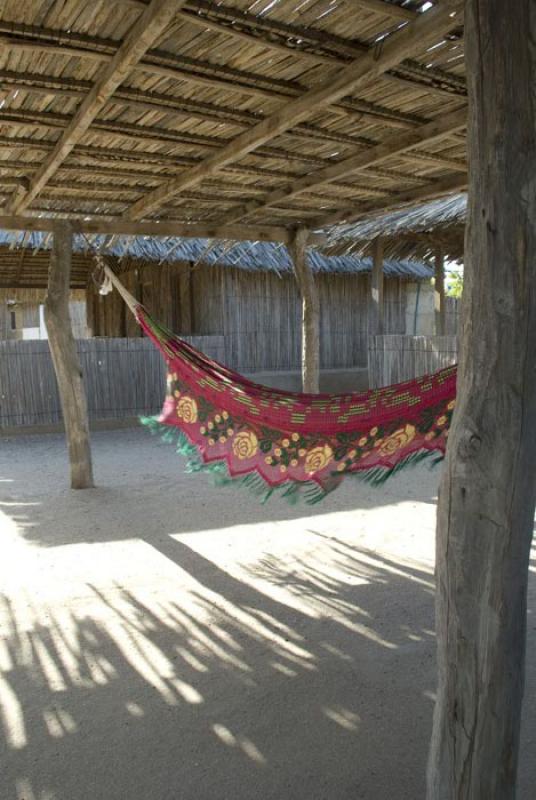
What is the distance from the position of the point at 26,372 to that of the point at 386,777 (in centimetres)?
601

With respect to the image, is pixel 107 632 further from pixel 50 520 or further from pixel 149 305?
pixel 149 305

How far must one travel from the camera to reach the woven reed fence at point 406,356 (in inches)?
271

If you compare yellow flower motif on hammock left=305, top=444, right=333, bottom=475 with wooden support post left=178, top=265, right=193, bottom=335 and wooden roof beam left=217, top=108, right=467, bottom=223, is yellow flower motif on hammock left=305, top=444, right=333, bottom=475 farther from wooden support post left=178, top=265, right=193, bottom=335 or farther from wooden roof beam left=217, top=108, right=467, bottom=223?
wooden support post left=178, top=265, right=193, bottom=335

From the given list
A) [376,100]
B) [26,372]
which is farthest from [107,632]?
[26,372]

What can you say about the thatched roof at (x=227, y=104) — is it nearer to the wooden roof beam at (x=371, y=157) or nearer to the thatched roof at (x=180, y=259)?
the wooden roof beam at (x=371, y=157)

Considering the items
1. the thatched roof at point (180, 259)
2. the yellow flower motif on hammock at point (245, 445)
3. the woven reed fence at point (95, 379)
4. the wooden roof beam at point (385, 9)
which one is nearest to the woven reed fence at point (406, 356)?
the thatched roof at point (180, 259)

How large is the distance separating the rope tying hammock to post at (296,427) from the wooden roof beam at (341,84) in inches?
37.0

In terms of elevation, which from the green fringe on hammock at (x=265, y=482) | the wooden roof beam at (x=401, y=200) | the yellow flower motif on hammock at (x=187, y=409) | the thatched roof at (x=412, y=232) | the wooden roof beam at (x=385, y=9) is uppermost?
the thatched roof at (x=412, y=232)

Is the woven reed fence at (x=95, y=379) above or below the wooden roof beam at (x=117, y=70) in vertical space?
below

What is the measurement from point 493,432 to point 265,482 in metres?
1.81

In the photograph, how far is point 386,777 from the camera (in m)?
1.58

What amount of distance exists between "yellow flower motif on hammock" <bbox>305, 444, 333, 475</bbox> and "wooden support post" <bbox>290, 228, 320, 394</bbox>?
2.36 meters

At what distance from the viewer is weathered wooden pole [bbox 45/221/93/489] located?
4.15m

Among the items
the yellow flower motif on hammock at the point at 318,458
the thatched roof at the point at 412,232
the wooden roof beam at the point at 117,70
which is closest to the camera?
the wooden roof beam at the point at 117,70
